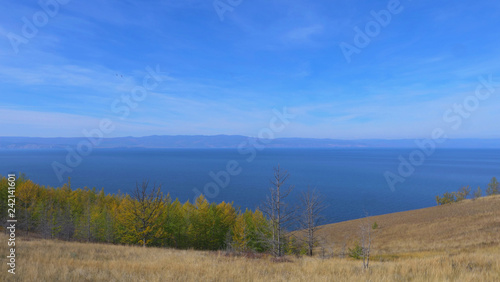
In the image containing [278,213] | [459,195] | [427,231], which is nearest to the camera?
[278,213]

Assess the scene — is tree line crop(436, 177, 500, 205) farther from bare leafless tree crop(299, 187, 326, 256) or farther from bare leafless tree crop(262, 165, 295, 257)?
bare leafless tree crop(262, 165, 295, 257)

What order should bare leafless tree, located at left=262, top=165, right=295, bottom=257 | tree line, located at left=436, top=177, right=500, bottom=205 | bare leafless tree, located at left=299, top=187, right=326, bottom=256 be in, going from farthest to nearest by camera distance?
tree line, located at left=436, top=177, right=500, bottom=205
bare leafless tree, located at left=299, top=187, right=326, bottom=256
bare leafless tree, located at left=262, top=165, right=295, bottom=257

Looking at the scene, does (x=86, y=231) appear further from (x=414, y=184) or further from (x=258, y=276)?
(x=414, y=184)

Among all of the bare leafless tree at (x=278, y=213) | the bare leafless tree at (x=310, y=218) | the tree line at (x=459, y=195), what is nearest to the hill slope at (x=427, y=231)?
the bare leafless tree at (x=310, y=218)

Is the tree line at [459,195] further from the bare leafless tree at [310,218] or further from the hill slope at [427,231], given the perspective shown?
the bare leafless tree at [310,218]

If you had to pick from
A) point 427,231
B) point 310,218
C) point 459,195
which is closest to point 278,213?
point 310,218

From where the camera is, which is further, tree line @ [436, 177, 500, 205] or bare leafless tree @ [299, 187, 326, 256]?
tree line @ [436, 177, 500, 205]

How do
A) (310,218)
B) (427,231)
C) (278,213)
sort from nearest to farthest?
(278,213)
(310,218)
(427,231)

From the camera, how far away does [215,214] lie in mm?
46250

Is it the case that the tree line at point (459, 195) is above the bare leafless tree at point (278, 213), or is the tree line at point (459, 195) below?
below

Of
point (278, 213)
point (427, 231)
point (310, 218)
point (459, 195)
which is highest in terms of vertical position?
point (278, 213)

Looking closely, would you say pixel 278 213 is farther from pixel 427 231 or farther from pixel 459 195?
pixel 459 195

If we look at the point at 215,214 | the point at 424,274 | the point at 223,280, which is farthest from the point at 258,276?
the point at 215,214

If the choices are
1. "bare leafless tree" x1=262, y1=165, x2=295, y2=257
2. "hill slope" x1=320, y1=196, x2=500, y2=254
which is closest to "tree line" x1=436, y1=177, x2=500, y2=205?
"hill slope" x1=320, y1=196, x2=500, y2=254
